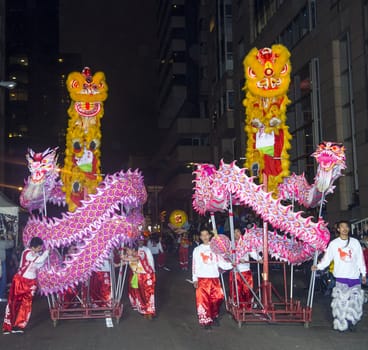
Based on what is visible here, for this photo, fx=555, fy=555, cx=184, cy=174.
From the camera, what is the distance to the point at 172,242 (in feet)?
122

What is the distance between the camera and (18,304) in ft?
30.9

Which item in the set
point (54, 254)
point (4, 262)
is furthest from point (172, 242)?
point (54, 254)

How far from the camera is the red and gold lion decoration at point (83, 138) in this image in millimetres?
12008

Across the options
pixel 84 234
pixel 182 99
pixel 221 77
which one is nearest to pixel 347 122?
pixel 84 234

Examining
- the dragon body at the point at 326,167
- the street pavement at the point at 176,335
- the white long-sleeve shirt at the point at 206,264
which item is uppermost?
the dragon body at the point at 326,167

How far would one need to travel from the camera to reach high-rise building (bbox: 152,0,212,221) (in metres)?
54.6

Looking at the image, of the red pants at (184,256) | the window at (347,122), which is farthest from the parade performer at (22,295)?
the window at (347,122)

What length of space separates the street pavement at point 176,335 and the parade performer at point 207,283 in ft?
0.92

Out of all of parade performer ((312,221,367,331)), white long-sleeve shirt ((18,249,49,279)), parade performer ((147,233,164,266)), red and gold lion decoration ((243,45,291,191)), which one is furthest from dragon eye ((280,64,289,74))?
parade performer ((147,233,164,266))

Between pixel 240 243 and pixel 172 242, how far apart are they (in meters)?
27.2

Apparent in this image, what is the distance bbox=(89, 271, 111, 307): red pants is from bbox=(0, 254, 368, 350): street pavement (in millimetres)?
651

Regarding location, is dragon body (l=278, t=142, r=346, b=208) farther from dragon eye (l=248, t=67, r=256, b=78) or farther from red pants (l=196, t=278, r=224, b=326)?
red pants (l=196, t=278, r=224, b=326)

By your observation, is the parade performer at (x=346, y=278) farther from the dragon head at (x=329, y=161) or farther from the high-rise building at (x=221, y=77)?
the high-rise building at (x=221, y=77)

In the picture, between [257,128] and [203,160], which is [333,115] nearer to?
[257,128]
